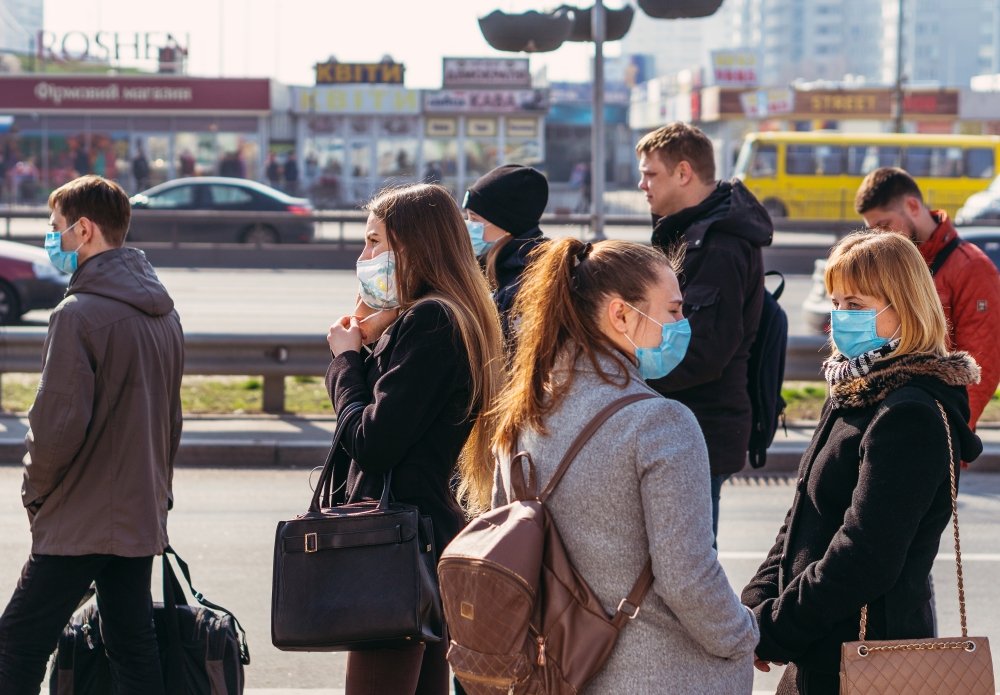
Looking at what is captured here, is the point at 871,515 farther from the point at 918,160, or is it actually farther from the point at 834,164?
the point at 918,160

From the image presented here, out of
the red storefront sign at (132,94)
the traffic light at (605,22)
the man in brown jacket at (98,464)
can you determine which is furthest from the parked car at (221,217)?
the man in brown jacket at (98,464)

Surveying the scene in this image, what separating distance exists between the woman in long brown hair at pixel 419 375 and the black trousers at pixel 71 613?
87 cm

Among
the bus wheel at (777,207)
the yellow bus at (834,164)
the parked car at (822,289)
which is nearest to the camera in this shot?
the parked car at (822,289)

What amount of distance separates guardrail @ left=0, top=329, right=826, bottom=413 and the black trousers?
587cm

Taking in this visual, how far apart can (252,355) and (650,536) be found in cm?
767

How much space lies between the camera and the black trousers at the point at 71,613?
145 inches

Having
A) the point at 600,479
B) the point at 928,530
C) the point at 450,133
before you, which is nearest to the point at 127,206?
the point at 600,479

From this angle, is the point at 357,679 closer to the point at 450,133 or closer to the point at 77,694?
the point at 77,694

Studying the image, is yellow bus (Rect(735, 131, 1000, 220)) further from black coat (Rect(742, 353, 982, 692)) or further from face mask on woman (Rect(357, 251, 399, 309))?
black coat (Rect(742, 353, 982, 692))

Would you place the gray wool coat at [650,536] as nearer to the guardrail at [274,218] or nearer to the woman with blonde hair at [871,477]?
the woman with blonde hair at [871,477]

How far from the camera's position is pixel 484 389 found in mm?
3252

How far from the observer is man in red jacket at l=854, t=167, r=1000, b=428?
4750 millimetres

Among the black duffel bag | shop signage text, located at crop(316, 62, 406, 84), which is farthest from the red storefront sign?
the black duffel bag

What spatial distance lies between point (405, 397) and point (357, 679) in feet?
2.26
